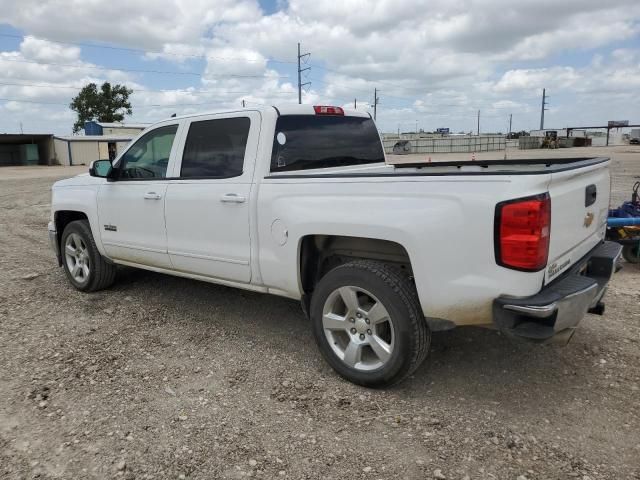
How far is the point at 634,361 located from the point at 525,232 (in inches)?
73.3

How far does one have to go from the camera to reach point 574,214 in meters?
3.18

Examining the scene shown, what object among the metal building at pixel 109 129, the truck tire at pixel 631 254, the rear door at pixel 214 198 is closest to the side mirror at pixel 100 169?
the rear door at pixel 214 198

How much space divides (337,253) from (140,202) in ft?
7.12

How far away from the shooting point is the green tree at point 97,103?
6950 cm

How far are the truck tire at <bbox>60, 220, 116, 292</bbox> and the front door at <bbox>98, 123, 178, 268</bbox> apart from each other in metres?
0.33

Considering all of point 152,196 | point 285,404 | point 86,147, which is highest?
point 86,147

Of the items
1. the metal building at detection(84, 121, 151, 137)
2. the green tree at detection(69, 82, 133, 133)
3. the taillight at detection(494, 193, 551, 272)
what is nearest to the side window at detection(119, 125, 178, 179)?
the taillight at detection(494, 193, 551, 272)

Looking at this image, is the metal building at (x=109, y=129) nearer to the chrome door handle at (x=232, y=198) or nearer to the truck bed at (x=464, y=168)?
the truck bed at (x=464, y=168)

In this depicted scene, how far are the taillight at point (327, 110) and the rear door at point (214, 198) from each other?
599 mm

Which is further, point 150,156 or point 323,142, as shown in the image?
point 150,156

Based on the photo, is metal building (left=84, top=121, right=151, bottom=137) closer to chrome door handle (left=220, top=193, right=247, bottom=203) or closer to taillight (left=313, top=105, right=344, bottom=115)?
taillight (left=313, top=105, right=344, bottom=115)

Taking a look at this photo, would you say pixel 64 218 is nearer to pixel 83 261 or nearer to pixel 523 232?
pixel 83 261

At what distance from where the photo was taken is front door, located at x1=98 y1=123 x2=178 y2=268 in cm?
471

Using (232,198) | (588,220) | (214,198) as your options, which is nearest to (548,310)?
(588,220)
